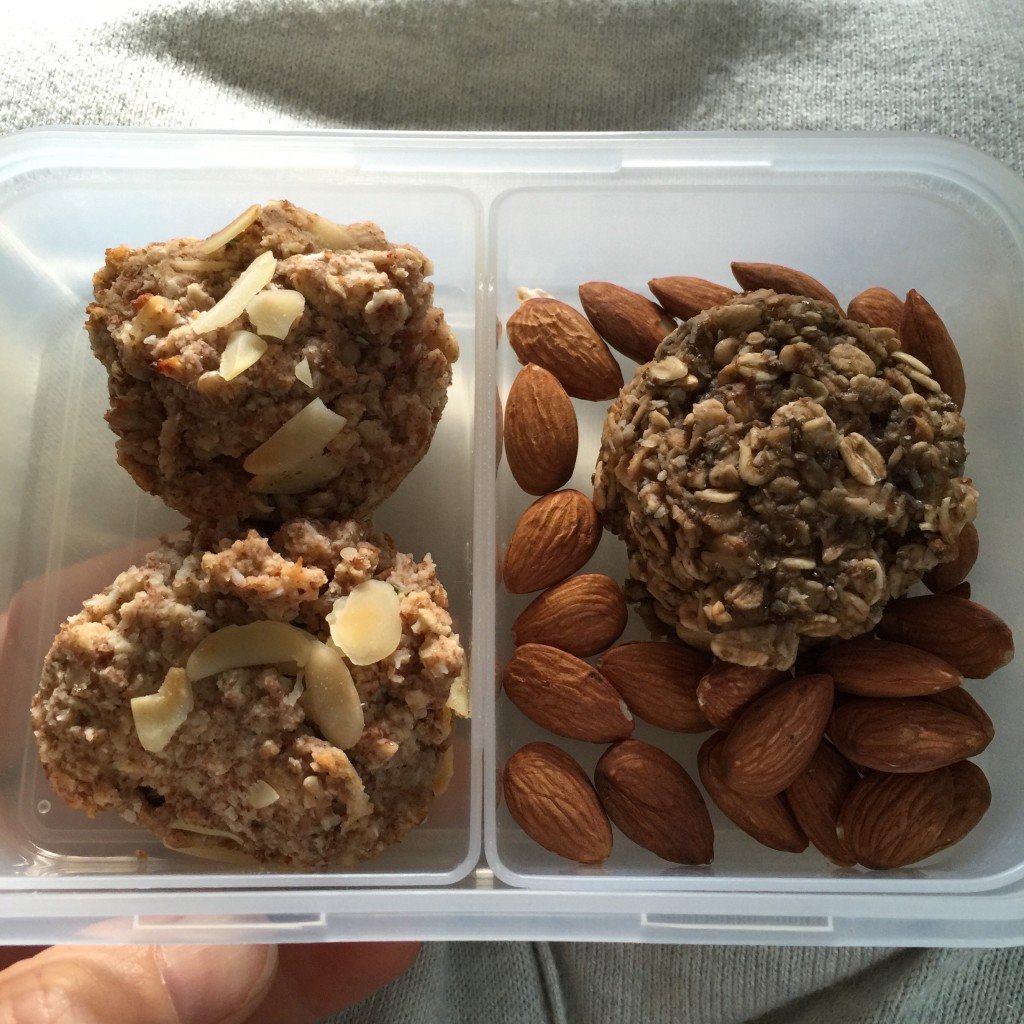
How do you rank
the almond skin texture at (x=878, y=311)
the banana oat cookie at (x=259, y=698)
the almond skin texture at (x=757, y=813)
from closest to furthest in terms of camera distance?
the banana oat cookie at (x=259, y=698), the almond skin texture at (x=757, y=813), the almond skin texture at (x=878, y=311)

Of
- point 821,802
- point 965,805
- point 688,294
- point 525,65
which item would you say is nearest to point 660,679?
point 821,802

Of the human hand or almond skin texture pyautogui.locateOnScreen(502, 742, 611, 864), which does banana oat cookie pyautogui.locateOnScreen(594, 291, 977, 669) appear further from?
the human hand

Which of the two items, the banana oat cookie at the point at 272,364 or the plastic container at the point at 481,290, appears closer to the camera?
the banana oat cookie at the point at 272,364

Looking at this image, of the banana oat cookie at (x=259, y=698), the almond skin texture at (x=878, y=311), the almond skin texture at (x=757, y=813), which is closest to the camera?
the banana oat cookie at (x=259, y=698)

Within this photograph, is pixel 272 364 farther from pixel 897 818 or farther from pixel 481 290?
pixel 897 818

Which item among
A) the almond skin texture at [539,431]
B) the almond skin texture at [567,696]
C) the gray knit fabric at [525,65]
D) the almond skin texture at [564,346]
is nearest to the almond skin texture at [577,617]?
the almond skin texture at [567,696]

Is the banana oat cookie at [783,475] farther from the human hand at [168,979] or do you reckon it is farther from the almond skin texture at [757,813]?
the human hand at [168,979]

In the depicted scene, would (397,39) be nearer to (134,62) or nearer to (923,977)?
(134,62)

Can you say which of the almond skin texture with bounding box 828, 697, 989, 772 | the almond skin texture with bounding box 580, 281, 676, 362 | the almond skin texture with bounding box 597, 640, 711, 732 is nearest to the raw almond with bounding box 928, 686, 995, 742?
the almond skin texture with bounding box 828, 697, 989, 772
